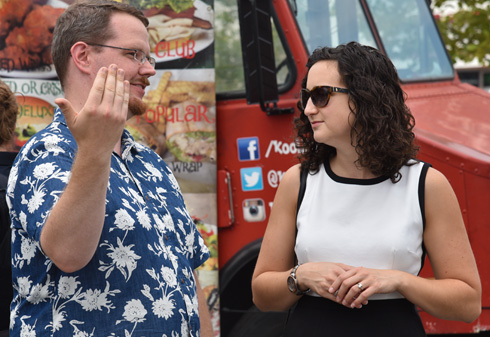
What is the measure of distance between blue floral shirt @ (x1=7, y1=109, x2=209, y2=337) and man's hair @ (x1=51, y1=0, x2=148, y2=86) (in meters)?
0.25

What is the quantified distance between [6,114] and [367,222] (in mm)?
1564

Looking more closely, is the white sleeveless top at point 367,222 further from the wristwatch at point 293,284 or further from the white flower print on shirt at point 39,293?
the white flower print on shirt at point 39,293

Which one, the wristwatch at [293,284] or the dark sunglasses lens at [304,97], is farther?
the dark sunglasses lens at [304,97]

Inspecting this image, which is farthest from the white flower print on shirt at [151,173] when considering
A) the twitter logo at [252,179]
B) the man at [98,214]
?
the twitter logo at [252,179]

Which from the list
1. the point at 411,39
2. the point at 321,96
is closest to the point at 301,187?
the point at 321,96

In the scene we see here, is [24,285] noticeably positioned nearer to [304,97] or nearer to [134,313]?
[134,313]

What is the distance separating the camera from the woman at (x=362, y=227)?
2.21 m

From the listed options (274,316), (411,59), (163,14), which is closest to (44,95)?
(163,14)

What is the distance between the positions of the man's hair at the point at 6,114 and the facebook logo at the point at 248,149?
1.81 meters

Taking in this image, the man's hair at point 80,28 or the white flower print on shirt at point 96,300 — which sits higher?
the man's hair at point 80,28

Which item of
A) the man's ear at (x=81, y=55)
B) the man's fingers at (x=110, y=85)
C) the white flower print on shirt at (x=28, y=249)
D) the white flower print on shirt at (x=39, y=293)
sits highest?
the man's ear at (x=81, y=55)

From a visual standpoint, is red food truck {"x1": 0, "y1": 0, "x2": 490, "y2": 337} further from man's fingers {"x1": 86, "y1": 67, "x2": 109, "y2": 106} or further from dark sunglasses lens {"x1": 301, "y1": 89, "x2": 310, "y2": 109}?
man's fingers {"x1": 86, "y1": 67, "x2": 109, "y2": 106}

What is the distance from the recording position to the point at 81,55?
2262 millimetres

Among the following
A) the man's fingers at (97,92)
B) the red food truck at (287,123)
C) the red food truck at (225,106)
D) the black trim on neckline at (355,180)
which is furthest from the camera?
the red food truck at (225,106)
